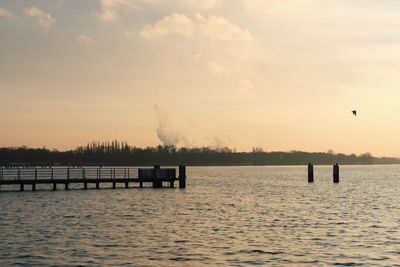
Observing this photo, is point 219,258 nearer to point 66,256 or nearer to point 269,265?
point 269,265

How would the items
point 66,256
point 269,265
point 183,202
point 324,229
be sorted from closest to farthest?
point 269,265 → point 66,256 → point 324,229 → point 183,202

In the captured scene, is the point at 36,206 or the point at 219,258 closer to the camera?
the point at 219,258

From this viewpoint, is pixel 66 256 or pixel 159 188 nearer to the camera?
pixel 66 256

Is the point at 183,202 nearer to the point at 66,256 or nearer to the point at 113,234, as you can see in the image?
the point at 113,234

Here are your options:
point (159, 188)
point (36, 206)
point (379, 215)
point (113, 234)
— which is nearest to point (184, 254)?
point (113, 234)

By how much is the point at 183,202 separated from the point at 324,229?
28802 mm

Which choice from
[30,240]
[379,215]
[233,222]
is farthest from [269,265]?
[379,215]

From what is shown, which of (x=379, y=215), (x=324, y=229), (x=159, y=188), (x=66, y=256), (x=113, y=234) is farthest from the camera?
(x=159, y=188)

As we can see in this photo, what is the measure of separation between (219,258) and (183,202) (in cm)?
3963

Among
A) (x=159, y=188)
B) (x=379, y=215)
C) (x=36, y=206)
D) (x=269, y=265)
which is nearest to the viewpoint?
(x=269, y=265)

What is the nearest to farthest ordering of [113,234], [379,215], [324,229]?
[113,234], [324,229], [379,215]

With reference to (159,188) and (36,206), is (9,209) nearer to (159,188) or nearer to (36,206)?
(36,206)

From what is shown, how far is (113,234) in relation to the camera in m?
40.3

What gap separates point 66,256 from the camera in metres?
31.4
